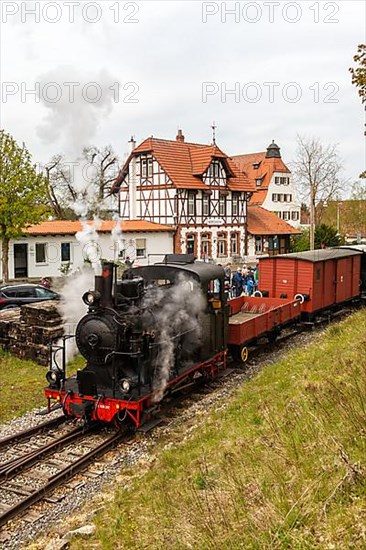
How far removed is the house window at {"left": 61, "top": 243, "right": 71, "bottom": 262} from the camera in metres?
30.3

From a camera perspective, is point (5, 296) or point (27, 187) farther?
point (27, 187)

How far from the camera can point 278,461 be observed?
250 inches

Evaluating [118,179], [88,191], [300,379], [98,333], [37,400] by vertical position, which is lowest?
[37,400]

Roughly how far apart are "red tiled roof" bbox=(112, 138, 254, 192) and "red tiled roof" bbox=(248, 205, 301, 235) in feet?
11.2

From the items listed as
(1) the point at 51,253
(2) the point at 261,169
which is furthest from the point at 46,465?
(2) the point at 261,169

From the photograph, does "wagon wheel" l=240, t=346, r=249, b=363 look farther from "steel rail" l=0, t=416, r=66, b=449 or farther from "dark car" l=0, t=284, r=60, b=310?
"dark car" l=0, t=284, r=60, b=310

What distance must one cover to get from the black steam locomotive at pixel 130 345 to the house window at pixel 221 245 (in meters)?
26.9

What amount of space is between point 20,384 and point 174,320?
450 centimetres

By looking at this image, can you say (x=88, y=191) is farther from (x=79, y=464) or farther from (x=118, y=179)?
(x=118, y=179)

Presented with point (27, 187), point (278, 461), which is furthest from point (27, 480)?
point (27, 187)

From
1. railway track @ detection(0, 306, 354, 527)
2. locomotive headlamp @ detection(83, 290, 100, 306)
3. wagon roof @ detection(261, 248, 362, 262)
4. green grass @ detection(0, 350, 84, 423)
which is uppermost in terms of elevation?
wagon roof @ detection(261, 248, 362, 262)

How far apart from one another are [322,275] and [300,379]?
836cm

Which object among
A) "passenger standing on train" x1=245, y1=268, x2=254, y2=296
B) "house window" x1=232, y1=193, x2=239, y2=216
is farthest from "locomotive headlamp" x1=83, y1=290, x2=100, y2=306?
"house window" x1=232, y1=193, x2=239, y2=216

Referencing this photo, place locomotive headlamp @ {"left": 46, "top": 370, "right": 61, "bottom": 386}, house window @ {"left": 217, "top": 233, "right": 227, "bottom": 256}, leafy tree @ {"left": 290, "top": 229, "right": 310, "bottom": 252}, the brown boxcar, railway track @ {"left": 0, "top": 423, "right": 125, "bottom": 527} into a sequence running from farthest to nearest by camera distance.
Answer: leafy tree @ {"left": 290, "top": 229, "right": 310, "bottom": 252} < house window @ {"left": 217, "top": 233, "right": 227, "bottom": 256} < the brown boxcar < locomotive headlamp @ {"left": 46, "top": 370, "right": 61, "bottom": 386} < railway track @ {"left": 0, "top": 423, "right": 125, "bottom": 527}
